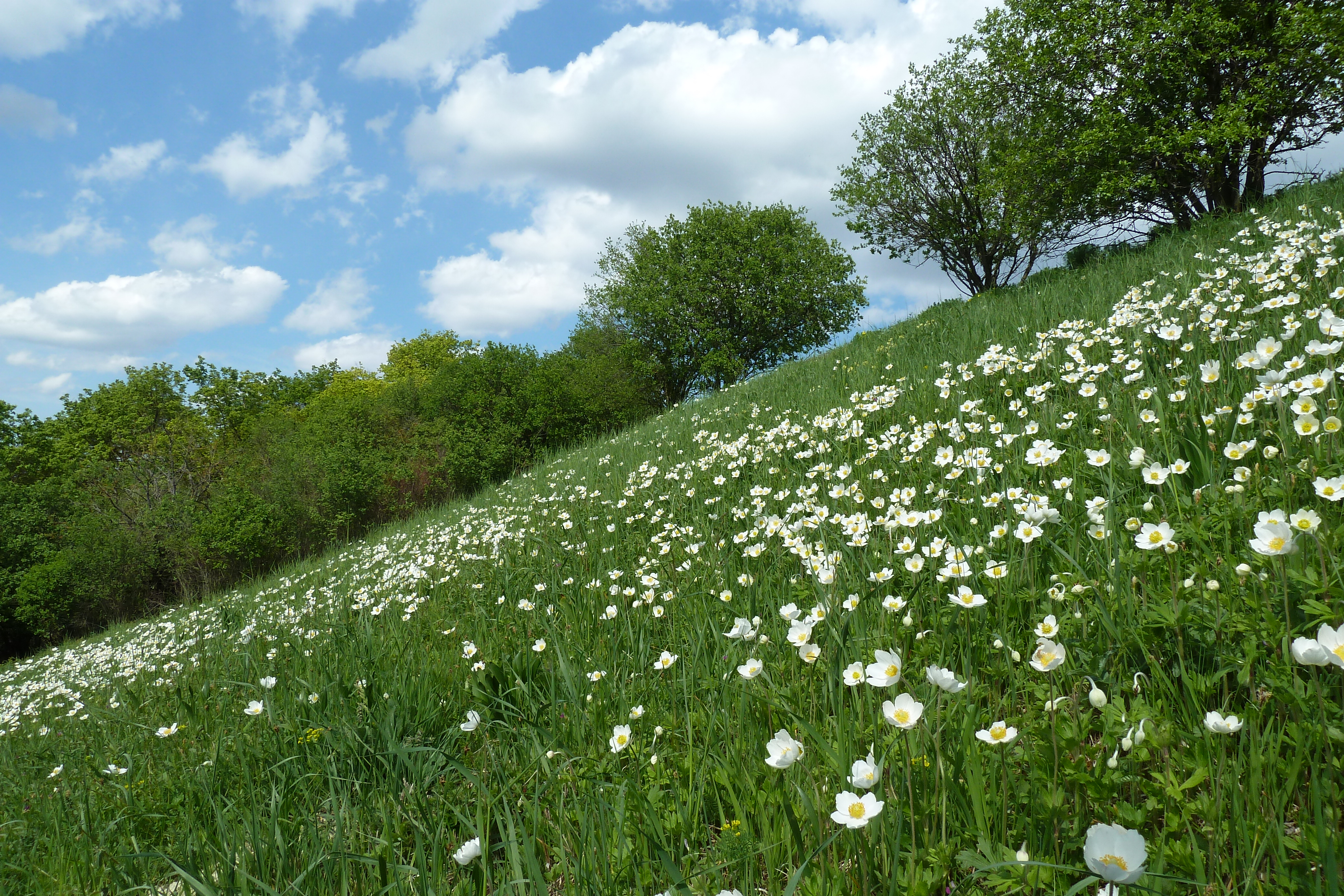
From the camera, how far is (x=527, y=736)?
120 inches

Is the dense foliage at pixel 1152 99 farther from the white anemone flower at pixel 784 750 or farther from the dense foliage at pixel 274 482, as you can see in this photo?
the dense foliage at pixel 274 482

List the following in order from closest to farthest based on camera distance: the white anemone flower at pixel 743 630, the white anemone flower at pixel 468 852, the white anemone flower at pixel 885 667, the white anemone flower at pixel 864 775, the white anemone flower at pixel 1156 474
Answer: the white anemone flower at pixel 864 775 → the white anemone flower at pixel 885 667 → the white anemone flower at pixel 468 852 → the white anemone flower at pixel 743 630 → the white anemone flower at pixel 1156 474

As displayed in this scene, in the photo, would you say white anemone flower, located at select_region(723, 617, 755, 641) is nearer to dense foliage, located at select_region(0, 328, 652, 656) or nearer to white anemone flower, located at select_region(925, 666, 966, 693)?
white anemone flower, located at select_region(925, 666, 966, 693)

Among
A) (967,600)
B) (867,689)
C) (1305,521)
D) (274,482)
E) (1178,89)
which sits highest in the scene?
(1178,89)

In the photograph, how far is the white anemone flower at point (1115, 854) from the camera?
1145 mm

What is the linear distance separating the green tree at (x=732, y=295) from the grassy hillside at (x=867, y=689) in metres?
28.1

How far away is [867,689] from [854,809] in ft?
2.79

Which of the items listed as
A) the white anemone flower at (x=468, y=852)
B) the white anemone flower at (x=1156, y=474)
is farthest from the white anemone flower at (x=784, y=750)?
the white anemone flower at (x=1156, y=474)

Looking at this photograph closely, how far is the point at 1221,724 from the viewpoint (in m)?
1.57

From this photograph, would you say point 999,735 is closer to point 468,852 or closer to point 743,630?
point 743,630

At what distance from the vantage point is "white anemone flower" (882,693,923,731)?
1734 millimetres

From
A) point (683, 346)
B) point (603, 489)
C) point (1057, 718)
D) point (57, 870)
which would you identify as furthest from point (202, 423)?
point (1057, 718)

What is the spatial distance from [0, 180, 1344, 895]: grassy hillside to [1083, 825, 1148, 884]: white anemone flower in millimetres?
19

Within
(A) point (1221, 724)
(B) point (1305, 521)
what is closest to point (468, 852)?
(A) point (1221, 724)
